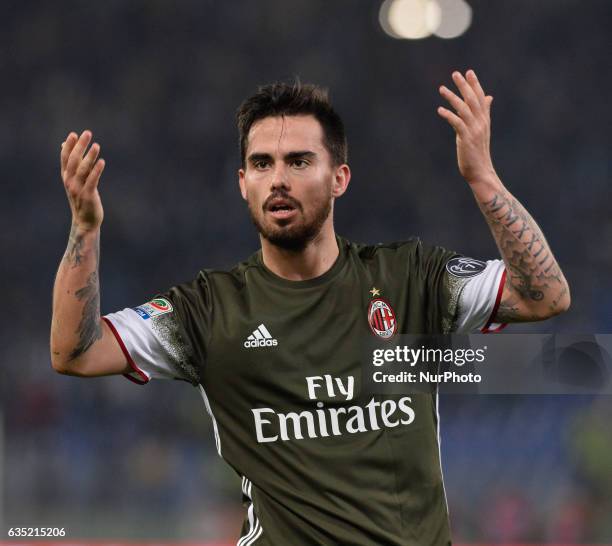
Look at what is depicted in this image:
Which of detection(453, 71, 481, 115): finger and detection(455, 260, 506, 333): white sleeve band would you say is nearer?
detection(453, 71, 481, 115): finger

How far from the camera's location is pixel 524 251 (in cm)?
235

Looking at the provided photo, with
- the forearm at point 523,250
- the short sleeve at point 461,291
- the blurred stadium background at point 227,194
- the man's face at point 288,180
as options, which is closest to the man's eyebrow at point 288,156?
the man's face at point 288,180

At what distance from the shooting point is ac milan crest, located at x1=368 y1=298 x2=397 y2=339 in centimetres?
265

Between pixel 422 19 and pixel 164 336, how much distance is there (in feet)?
24.7

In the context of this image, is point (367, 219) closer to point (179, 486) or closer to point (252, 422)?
point (179, 486)

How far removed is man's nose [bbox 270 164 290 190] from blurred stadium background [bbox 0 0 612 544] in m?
5.10

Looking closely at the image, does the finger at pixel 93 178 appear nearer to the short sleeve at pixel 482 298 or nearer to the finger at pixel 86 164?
the finger at pixel 86 164

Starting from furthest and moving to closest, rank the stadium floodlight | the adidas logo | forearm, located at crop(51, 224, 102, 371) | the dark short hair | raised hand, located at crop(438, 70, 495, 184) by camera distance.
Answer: the stadium floodlight → the dark short hair → the adidas logo → forearm, located at crop(51, 224, 102, 371) → raised hand, located at crop(438, 70, 495, 184)

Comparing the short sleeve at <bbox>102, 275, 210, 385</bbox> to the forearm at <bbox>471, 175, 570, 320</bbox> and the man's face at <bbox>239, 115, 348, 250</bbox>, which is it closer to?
the man's face at <bbox>239, 115, 348, 250</bbox>

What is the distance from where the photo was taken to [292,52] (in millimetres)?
9188

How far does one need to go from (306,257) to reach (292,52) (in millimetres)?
6812

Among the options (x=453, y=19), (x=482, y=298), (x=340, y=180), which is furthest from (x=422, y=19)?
(x=482, y=298)

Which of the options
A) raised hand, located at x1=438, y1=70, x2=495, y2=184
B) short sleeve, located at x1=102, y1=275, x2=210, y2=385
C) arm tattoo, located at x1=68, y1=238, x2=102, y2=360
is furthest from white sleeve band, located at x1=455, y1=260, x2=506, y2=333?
arm tattoo, located at x1=68, y1=238, x2=102, y2=360

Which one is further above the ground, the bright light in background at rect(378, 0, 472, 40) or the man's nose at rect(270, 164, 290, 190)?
the bright light in background at rect(378, 0, 472, 40)
